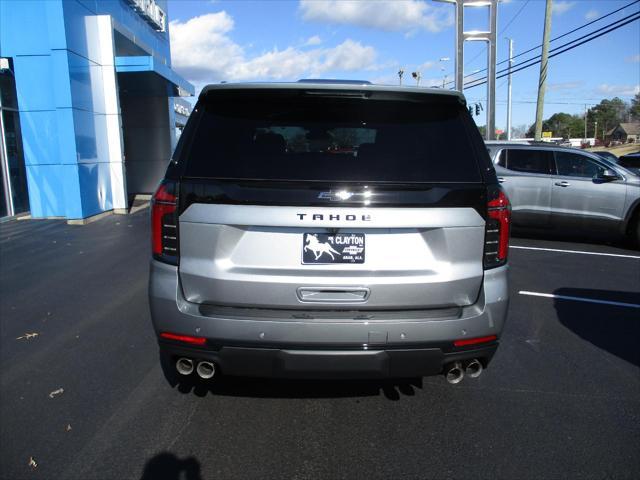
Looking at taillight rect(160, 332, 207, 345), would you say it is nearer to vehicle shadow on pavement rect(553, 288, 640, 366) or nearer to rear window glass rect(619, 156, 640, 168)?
vehicle shadow on pavement rect(553, 288, 640, 366)

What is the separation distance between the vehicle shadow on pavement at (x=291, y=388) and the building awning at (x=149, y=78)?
1265cm

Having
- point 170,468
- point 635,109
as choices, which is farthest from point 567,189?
point 635,109

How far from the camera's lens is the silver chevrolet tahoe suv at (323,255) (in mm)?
2707

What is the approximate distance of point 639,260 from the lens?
28.2 feet

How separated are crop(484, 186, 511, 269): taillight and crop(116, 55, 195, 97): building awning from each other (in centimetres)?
1375

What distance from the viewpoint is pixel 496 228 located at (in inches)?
113

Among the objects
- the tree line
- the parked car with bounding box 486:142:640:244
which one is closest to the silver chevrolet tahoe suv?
the parked car with bounding box 486:142:640:244

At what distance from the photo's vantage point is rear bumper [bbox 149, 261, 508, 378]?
2725 millimetres

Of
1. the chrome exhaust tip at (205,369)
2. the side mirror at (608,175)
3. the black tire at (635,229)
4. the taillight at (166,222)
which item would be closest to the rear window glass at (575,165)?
the side mirror at (608,175)

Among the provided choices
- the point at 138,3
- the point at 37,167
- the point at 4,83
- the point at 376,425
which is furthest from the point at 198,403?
the point at 138,3

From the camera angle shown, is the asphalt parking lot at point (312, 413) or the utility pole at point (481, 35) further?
the utility pole at point (481, 35)

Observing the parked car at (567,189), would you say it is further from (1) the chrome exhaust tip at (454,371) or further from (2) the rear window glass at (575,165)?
(1) the chrome exhaust tip at (454,371)

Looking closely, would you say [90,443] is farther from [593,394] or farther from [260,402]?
[593,394]

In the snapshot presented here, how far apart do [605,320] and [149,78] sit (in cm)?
1508
